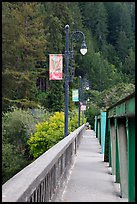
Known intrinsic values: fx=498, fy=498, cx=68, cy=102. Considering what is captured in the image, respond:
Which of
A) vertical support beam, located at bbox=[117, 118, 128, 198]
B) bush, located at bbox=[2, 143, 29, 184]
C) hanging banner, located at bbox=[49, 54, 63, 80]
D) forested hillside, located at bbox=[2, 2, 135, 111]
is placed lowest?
bush, located at bbox=[2, 143, 29, 184]

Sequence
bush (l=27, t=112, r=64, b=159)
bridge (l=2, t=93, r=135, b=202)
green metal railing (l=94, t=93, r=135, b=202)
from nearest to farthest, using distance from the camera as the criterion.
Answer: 1. bridge (l=2, t=93, r=135, b=202)
2. green metal railing (l=94, t=93, r=135, b=202)
3. bush (l=27, t=112, r=64, b=159)

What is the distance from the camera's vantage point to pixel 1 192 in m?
4.07

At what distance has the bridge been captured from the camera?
484cm

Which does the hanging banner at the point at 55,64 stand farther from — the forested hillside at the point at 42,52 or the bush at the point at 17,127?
the forested hillside at the point at 42,52

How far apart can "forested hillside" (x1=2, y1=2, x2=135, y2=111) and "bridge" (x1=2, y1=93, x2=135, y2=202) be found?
1891 inches

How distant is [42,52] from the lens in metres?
67.4

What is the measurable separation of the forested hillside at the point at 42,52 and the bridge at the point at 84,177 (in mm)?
48023

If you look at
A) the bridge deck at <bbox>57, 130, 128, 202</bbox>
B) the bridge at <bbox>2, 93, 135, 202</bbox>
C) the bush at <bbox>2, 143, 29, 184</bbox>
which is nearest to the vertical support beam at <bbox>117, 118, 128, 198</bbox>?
the bridge at <bbox>2, 93, 135, 202</bbox>

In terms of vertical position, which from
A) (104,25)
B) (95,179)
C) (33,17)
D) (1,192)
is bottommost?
(95,179)

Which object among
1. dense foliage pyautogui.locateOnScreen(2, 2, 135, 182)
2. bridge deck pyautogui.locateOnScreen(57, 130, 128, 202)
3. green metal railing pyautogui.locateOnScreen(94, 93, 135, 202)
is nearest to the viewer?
green metal railing pyautogui.locateOnScreen(94, 93, 135, 202)

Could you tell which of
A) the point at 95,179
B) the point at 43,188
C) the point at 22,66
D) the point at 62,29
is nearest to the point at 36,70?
the point at 22,66

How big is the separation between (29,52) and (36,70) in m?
5.19

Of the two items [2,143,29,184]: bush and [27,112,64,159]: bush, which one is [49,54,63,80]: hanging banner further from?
[2,143,29,184]: bush

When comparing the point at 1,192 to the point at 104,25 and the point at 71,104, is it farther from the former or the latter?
the point at 104,25
